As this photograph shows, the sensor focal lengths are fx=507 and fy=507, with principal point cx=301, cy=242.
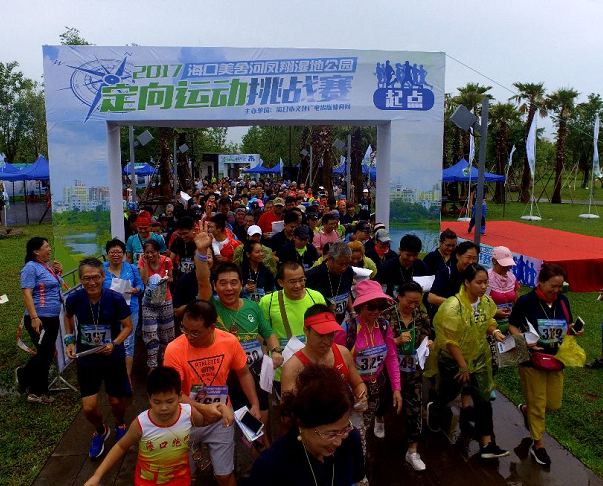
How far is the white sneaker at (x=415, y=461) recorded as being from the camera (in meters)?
4.26

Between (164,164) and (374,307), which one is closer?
(374,307)

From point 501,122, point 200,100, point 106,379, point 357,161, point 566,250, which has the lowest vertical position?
point 106,379

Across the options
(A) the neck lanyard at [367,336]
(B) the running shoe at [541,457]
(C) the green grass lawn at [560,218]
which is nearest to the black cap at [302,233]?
(A) the neck lanyard at [367,336]

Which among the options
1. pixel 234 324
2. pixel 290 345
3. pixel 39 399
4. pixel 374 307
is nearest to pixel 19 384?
pixel 39 399

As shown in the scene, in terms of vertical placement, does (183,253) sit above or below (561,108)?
below

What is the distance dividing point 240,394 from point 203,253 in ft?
→ 3.81

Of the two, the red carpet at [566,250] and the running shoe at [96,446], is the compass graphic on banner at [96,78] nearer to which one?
the running shoe at [96,446]

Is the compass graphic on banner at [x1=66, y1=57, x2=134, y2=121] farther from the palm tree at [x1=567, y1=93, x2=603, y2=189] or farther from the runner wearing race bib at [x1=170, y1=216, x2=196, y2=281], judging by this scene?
the palm tree at [x1=567, y1=93, x2=603, y2=189]

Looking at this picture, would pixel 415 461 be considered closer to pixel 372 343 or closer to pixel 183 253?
pixel 372 343

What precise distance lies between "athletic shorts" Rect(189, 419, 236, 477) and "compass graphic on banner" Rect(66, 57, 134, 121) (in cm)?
776

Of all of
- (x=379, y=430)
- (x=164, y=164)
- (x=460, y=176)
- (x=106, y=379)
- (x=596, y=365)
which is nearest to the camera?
(x=106, y=379)

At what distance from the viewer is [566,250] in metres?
11.6

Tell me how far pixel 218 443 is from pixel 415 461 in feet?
6.06

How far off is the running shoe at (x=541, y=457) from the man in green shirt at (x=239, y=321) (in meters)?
2.43
